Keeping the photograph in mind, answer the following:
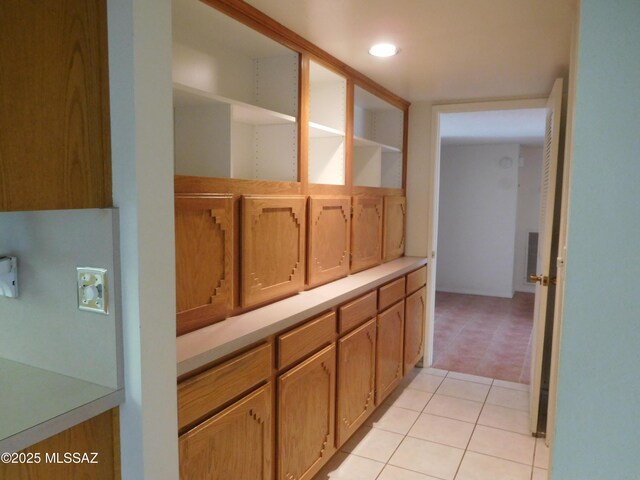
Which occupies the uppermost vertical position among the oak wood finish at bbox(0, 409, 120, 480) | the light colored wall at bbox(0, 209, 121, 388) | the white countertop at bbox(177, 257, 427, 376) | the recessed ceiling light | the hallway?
the recessed ceiling light

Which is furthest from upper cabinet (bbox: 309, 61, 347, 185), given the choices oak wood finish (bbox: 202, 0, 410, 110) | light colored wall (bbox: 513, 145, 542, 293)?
light colored wall (bbox: 513, 145, 542, 293)

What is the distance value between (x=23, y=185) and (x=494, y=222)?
6451 millimetres

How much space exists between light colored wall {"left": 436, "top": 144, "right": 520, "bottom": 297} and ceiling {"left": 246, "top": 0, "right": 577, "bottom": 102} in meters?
3.64

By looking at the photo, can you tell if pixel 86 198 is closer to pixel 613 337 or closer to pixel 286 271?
A: pixel 286 271

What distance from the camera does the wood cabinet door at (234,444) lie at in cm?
143

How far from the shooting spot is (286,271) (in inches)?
86.5

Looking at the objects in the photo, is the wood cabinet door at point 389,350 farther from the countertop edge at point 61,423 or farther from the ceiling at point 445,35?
the countertop edge at point 61,423

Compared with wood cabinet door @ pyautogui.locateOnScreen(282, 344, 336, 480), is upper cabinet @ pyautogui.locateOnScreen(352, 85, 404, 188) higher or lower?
higher

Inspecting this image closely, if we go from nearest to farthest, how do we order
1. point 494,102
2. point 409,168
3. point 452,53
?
point 452,53 → point 494,102 → point 409,168

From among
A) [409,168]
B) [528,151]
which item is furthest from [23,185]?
[528,151]

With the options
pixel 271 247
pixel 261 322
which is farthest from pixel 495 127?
pixel 261 322

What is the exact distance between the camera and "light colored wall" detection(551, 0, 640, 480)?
1.13 meters

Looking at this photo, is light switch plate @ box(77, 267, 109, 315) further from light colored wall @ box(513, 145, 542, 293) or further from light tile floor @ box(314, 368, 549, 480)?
light colored wall @ box(513, 145, 542, 293)

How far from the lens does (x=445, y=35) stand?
2188mm
